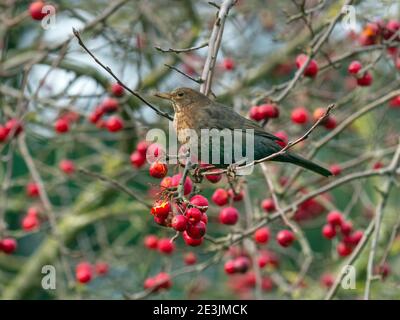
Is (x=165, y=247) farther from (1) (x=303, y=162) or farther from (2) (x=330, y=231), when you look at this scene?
(1) (x=303, y=162)

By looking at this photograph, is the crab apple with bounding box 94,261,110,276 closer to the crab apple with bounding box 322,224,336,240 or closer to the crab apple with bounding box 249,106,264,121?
the crab apple with bounding box 322,224,336,240

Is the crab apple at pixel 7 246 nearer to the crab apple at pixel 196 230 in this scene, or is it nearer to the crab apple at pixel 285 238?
the crab apple at pixel 285 238

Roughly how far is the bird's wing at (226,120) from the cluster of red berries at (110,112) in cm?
109

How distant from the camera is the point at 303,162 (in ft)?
11.2

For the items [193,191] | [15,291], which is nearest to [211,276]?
[15,291]

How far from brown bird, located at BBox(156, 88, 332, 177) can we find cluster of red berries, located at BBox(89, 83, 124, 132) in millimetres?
984

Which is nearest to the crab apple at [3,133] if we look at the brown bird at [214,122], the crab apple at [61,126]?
the crab apple at [61,126]

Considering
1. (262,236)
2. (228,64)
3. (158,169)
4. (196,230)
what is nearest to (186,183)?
(158,169)

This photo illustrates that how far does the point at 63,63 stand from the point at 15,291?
1813 millimetres

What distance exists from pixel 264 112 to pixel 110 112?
134 centimetres

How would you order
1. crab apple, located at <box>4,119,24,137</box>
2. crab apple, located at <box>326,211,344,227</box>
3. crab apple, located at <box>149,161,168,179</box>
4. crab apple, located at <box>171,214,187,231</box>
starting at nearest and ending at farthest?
crab apple, located at <box>171,214,187,231</box>, crab apple, located at <box>149,161,168,179</box>, crab apple, located at <box>4,119,24,137</box>, crab apple, located at <box>326,211,344,227</box>

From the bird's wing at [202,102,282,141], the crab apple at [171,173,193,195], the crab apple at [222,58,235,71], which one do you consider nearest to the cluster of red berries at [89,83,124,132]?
the crab apple at [222,58,235,71]

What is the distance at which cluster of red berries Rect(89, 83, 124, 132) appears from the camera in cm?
442

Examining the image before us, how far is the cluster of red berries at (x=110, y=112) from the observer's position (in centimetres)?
442
